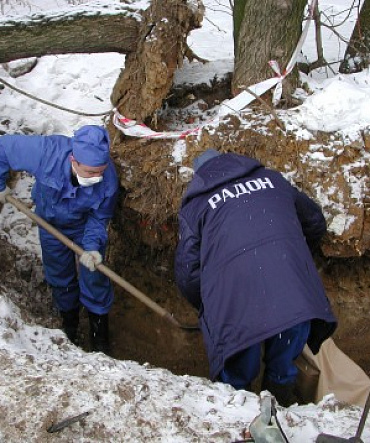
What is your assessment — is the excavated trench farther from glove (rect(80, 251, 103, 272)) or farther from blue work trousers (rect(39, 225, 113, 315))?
glove (rect(80, 251, 103, 272))

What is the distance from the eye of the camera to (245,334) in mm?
2252

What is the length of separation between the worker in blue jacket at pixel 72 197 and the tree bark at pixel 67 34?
86cm

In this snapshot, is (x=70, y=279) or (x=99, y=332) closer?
(x=70, y=279)

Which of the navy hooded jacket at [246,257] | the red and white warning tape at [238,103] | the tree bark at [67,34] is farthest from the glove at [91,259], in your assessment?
the tree bark at [67,34]

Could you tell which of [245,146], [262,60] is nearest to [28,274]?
[245,146]

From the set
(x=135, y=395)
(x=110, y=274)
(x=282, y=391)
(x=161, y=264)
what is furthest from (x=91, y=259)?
(x=282, y=391)

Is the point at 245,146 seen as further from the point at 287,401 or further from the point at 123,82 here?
the point at 287,401

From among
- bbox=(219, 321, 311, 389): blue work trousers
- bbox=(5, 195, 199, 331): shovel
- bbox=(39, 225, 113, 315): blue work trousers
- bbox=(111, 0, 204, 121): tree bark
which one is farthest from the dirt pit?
bbox=(219, 321, 311, 389): blue work trousers

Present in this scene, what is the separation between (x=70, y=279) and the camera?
3662mm

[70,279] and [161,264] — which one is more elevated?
[70,279]

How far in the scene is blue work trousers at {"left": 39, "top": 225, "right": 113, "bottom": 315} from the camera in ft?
11.4

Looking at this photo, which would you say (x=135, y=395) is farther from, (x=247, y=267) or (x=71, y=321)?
(x=71, y=321)

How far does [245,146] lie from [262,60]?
77 cm

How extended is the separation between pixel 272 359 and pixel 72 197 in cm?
160
